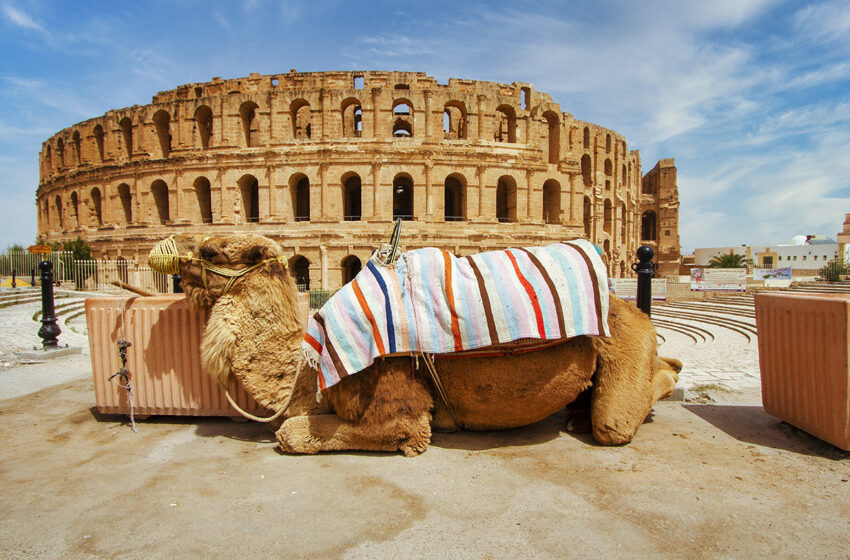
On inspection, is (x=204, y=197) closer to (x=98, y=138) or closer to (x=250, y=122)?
(x=250, y=122)

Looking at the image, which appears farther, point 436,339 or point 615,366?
point 615,366

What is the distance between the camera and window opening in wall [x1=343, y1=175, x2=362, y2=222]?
25109mm

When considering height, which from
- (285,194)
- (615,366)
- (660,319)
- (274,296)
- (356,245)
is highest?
(285,194)

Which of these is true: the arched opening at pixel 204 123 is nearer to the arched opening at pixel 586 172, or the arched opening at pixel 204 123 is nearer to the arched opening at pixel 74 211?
the arched opening at pixel 74 211

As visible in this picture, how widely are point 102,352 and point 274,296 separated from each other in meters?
2.14

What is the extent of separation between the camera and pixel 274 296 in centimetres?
344

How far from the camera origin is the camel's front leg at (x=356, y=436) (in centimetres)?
308

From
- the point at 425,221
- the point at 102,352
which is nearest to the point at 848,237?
the point at 425,221

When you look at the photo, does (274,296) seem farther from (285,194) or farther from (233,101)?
(233,101)

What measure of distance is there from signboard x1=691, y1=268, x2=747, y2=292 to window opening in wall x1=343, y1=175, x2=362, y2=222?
1937cm

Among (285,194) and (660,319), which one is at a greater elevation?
(285,194)

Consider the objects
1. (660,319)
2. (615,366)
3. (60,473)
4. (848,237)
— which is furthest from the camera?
(848,237)

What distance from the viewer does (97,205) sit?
2648 cm

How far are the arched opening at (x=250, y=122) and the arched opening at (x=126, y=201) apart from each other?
8453 millimetres
